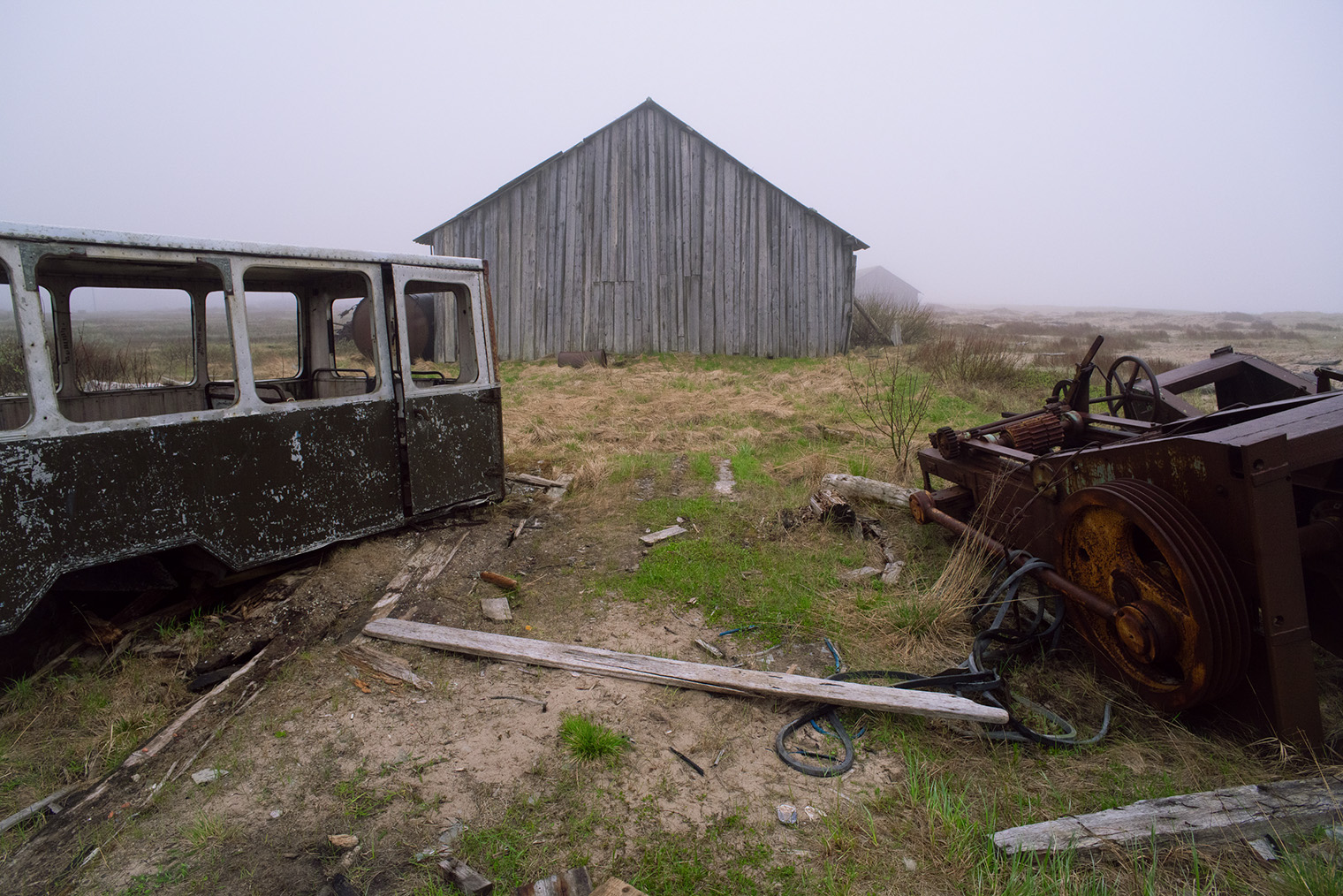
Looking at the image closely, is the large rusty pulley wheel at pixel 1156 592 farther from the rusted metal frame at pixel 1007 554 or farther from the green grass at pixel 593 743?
the green grass at pixel 593 743

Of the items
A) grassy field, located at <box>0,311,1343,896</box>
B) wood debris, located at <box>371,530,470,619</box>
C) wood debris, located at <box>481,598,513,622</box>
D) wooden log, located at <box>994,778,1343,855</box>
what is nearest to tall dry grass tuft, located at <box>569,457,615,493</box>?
grassy field, located at <box>0,311,1343,896</box>

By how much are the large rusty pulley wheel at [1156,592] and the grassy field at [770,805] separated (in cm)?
24

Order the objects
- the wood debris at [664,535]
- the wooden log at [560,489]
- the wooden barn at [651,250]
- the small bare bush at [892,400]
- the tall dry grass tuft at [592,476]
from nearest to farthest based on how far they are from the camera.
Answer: the wood debris at [664,535], the wooden log at [560,489], the tall dry grass tuft at [592,476], the small bare bush at [892,400], the wooden barn at [651,250]

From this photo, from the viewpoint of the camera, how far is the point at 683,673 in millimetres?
3559

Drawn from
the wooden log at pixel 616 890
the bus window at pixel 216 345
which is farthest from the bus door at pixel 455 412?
the wooden log at pixel 616 890

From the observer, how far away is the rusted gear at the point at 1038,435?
15.1ft

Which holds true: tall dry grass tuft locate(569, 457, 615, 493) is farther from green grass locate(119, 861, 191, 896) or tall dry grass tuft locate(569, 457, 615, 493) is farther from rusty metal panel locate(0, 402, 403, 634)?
green grass locate(119, 861, 191, 896)

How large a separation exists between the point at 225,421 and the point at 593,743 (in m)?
2.85

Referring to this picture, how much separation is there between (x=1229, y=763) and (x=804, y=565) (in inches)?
104

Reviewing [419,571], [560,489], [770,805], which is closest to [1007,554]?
[770,805]

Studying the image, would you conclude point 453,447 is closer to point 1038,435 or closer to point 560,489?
point 560,489

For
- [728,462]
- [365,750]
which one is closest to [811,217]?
[728,462]

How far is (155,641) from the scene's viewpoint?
404 centimetres

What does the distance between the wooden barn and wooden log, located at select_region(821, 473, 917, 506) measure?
419 inches
